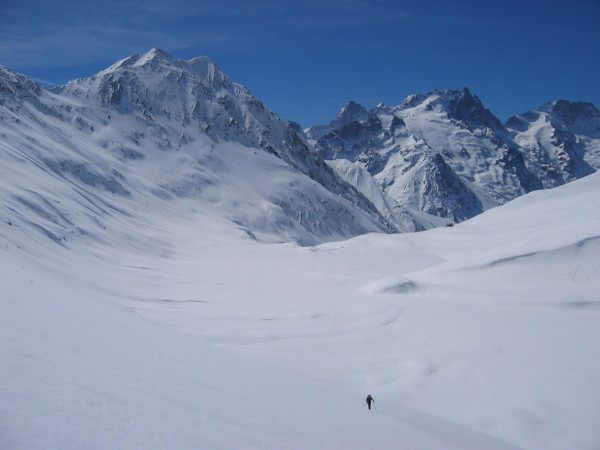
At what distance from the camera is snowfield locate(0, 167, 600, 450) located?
7.62 meters

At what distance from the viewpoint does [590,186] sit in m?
55.5

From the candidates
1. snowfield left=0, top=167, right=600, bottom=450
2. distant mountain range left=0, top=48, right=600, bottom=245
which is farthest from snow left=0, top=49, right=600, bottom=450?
distant mountain range left=0, top=48, right=600, bottom=245

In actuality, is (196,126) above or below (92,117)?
above

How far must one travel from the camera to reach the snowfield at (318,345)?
7.62 metres

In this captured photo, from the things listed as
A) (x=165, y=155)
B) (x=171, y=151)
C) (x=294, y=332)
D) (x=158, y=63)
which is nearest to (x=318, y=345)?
(x=294, y=332)

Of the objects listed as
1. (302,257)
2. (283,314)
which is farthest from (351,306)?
(302,257)

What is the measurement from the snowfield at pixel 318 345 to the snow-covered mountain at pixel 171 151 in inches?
1558

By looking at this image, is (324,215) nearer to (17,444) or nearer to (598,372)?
(598,372)

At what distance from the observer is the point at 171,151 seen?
15088 cm

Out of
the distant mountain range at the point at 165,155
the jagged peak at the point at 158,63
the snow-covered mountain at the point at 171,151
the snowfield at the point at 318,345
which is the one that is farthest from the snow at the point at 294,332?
the jagged peak at the point at 158,63

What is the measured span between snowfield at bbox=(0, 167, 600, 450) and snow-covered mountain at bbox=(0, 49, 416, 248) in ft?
130

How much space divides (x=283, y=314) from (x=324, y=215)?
123 metres

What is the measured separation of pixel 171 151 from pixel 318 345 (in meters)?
134

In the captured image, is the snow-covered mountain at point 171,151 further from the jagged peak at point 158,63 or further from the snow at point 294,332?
the snow at point 294,332
